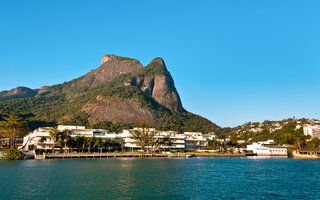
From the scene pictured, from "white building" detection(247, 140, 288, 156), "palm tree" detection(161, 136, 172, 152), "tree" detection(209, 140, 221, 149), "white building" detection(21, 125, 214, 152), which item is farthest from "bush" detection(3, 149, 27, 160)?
"white building" detection(247, 140, 288, 156)

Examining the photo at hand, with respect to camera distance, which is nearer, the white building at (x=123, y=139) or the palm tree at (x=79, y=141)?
the palm tree at (x=79, y=141)

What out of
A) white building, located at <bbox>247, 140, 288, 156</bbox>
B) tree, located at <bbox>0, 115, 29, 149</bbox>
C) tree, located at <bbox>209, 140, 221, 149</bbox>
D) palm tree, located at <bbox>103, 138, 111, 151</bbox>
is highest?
tree, located at <bbox>0, 115, 29, 149</bbox>

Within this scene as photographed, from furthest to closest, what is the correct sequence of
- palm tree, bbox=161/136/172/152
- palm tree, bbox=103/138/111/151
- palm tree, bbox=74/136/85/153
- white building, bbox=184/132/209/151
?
1. white building, bbox=184/132/209/151
2. palm tree, bbox=161/136/172/152
3. palm tree, bbox=103/138/111/151
4. palm tree, bbox=74/136/85/153

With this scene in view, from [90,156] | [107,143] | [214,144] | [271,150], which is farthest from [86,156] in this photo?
[271,150]

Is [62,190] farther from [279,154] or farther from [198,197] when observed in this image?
[279,154]

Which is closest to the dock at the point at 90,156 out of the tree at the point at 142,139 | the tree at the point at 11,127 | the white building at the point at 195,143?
the tree at the point at 142,139

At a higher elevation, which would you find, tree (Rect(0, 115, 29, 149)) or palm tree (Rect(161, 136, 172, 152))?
tree (Rect(0, 115, 29, 149))

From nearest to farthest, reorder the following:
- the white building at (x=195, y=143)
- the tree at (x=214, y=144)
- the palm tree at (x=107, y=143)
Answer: the palm tree at (x=107, y=143)
the tree at (x=214, y=144)
the white building at (x=195, y=143)

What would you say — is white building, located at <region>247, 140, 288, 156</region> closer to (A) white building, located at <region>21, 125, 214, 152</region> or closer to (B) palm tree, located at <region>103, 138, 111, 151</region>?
(A) white building, located at <region>21, 125, 214, 152</region>

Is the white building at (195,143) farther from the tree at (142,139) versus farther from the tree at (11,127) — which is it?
the tree at (11,127)

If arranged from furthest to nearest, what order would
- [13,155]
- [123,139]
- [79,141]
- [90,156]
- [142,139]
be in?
[123,139]
[142,139]
[79,141]
[90,156]
[13,155]

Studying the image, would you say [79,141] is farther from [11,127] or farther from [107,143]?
[11,127]

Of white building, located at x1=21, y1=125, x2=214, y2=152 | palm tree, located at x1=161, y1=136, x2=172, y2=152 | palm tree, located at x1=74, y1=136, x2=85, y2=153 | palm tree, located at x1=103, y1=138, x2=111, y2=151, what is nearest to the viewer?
palm tree, located at x1=74, y1=136, x2=85, y2=153

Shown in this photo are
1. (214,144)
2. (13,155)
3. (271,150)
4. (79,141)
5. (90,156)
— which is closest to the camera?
(13,155)
